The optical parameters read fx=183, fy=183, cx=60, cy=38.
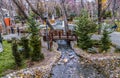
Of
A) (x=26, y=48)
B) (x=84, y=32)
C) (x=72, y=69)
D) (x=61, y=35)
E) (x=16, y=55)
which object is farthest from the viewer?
(x=61, y=35)

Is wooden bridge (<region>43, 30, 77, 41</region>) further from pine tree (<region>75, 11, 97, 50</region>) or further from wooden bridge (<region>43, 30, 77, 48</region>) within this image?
pine tree (<region>75, 11, 97, 50</region>)

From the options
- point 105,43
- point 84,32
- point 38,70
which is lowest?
Result: point 38,70

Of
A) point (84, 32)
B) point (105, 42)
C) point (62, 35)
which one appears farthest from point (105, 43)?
point (62, 35)

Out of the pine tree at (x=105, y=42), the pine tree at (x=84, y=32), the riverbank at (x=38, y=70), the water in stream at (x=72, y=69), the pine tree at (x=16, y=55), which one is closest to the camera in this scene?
the riverbank at (x=38, y=70)

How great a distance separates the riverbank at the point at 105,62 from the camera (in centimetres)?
927

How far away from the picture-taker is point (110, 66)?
10.0 meters

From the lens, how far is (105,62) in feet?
34.6

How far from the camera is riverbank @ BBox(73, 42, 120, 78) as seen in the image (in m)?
9.27

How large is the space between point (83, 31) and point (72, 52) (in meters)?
1.75

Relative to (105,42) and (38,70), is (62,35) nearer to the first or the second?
(105,42)

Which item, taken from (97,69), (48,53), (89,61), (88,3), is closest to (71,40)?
(48,53)

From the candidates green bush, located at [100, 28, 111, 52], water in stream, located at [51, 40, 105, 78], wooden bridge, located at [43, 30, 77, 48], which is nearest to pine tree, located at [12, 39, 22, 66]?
water in stream, located at [51, 40, 105, 78]

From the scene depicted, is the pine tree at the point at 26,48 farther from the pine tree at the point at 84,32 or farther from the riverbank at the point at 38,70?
the pine tree at the point at 84,32

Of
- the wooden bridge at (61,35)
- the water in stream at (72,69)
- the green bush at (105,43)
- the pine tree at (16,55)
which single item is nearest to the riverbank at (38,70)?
the water in stream at (72,69)
